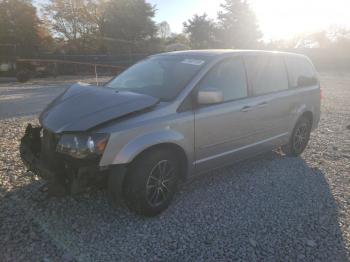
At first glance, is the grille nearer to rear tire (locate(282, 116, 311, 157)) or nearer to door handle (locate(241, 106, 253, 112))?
door handle (locate(241, 106, 253, 112))

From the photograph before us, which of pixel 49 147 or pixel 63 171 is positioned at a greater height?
pixel 49 147

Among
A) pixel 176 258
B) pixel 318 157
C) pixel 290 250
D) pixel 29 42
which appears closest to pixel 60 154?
pixel 176 258

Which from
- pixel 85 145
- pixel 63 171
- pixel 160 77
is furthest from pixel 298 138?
pixel 63 171

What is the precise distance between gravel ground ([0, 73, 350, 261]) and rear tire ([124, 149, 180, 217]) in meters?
0.17

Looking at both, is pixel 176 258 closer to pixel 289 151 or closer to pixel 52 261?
pixel 52 261

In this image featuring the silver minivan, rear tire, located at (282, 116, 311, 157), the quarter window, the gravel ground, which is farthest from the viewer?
rear tire, located at (282, 116, 311, 157)

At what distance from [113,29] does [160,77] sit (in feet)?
125

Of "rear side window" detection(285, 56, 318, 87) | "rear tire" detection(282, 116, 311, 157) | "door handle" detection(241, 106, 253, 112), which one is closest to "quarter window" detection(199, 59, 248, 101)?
"door handle" detection(241, 106, 253, 112)

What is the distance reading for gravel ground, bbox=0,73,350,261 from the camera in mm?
3090

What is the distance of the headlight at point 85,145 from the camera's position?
3.18 metres

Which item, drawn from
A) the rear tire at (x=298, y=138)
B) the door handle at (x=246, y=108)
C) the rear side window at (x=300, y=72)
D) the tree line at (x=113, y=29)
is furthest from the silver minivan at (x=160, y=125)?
the tree line at (x=113, y=29)

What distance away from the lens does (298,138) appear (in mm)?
5875

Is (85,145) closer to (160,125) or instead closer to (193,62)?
(160,125)

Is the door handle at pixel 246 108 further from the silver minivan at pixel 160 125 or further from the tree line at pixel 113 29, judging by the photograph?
the tree line at pixel 113 29
